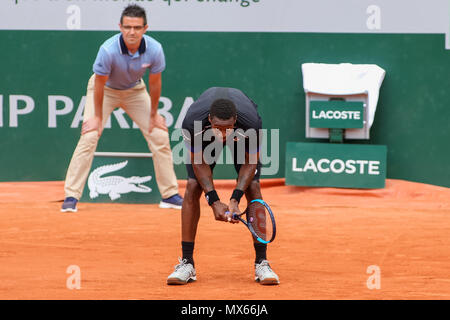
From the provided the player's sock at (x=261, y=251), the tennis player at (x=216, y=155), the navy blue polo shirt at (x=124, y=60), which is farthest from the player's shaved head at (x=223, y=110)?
the navy blue polo shirt at (x=124, y=60)

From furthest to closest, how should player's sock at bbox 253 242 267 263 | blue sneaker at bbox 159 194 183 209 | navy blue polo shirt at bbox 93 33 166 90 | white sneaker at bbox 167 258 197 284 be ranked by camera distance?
blue sneaker at bbox 159 194 183 209 < navy blue polo shirt at bbox 93 33 166 90 < player's sock at bbox 253 242 267 263 < white sneaker at bbox 167 258 197 284

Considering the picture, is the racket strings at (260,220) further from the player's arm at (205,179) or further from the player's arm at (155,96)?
the player's arm at (155,96)

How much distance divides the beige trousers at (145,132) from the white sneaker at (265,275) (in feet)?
10.1

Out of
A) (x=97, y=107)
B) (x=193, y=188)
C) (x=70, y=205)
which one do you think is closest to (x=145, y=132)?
(x=97, y=107)

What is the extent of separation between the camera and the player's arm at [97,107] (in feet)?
22.7

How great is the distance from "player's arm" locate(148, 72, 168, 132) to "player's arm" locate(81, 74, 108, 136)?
1.38ft

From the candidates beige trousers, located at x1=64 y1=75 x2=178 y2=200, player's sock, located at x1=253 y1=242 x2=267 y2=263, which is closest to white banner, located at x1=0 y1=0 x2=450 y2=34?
beige trousers, located at x1=64 y1=75 x2=178 y2=200

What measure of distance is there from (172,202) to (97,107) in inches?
46.4

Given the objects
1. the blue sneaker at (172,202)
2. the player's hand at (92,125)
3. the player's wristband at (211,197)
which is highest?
the player's hand at (92,125)

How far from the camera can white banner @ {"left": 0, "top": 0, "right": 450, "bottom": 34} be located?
861 centimetres

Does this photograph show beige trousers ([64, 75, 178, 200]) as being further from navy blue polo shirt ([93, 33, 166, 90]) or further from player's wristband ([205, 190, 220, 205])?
player's wristband ([205, 190, 220, 205])

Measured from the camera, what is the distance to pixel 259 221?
450 centimetres

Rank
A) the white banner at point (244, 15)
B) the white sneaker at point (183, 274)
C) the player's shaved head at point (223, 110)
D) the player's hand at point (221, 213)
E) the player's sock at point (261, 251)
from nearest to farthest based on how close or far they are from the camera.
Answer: the player's shaved head at point (223, 110) < the player's hand at point (221, 213) < the white sneaker at point (183, 274) < the player's sock at point (261, 251) < the white banner at point (244, 15)

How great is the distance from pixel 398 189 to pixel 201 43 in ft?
8.85
